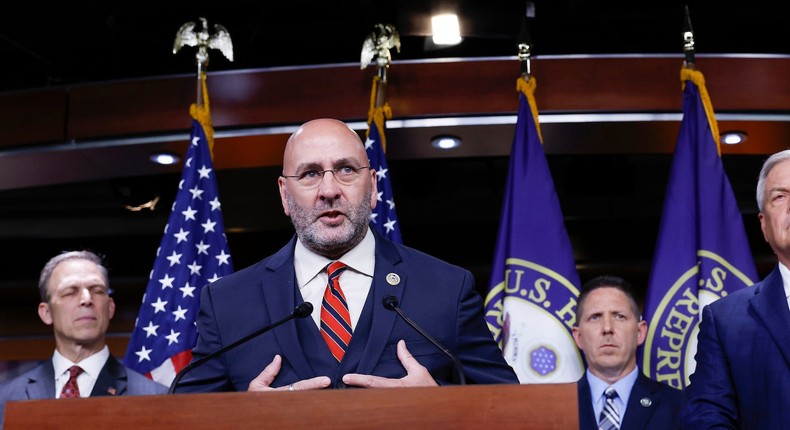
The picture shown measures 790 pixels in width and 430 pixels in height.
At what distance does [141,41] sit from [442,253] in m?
2.61

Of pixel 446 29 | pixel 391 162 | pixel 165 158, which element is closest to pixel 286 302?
pixel 446 29

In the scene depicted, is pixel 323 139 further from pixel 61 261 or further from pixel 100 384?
pixel 61 261

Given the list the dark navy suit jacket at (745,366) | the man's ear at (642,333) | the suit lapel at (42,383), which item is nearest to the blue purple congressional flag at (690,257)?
the man's ear at (642,333)

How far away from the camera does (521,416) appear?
1.48 m

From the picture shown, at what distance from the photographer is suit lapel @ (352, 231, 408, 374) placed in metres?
2.04

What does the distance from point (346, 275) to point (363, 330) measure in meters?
0.19

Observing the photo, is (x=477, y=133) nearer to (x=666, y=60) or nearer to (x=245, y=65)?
(x=666, y=60)

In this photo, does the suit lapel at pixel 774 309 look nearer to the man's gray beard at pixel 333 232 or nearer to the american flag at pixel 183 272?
the man's gray beard at pixel 333 232

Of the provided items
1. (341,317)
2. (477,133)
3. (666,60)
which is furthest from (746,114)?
(341,317)

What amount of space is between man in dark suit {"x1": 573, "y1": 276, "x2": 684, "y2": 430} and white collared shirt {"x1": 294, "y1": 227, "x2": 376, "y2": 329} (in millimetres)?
1366

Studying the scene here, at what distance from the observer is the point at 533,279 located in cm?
379

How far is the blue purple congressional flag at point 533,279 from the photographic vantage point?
146 inches

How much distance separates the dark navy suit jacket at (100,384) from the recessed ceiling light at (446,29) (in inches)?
80.1

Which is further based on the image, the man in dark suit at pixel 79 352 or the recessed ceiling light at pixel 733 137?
the recessed ceiling light at pixel 733 137
